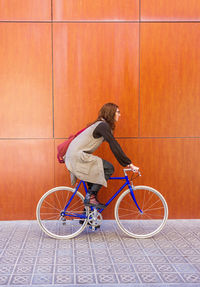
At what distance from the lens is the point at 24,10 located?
571 cm

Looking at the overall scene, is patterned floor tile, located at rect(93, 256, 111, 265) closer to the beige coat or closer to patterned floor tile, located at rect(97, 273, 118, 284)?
patterned floor tile, located at rect(97, 273, 118, 284)

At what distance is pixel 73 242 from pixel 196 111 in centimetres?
300

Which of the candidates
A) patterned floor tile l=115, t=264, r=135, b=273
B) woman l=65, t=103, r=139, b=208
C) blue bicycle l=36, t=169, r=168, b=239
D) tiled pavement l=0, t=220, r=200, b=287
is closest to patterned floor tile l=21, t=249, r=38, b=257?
tiled pavement l=0, t=220, r=200, b=287

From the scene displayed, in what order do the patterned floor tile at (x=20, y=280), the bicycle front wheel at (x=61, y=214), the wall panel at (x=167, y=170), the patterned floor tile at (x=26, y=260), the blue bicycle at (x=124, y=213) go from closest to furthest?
the patterned floor tile at (x=20, y=280) → the patterned floor tile at (x=26, y=260) → the bicycle front wheel at (x=61, y=214) → the blue bicycle at (x=124, y=213) → the wall panel at (x=167, y=170)

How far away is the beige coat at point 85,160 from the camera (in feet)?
15.9

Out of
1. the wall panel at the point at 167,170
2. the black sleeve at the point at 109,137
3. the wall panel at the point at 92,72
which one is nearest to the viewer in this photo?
the black sleeve at the point at 109,137

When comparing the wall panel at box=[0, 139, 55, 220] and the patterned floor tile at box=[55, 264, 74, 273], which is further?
the wall panel at box=[0, 139, 55, 220]

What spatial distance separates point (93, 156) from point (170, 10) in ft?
9.43

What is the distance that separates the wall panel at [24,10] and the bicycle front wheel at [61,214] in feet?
9.43

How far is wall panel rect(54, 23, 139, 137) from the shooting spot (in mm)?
5789

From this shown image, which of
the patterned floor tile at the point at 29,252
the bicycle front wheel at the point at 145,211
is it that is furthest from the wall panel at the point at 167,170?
the patterned floor tile at the point at 29,252

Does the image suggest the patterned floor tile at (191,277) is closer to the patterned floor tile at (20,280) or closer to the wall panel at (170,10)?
the patterned floor tile at (20,280)

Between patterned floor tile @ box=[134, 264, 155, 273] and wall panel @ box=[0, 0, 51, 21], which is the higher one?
wall panel @ box=[0, 0, 51, 21]

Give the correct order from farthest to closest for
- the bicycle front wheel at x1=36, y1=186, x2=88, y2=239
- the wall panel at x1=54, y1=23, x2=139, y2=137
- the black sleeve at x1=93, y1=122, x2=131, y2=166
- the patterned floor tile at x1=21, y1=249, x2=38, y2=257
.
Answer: the wall panel at x1=54, y1=23, x2=139, y2=137 → the bicycle front wheel at x1=36, y1=186, x2=88, y2=239 → the black sleeve at x1=93, y1=122, x2=131, y2=166 → the patterned floor tile at x1=21, y1=249, x2=38, y2=257
